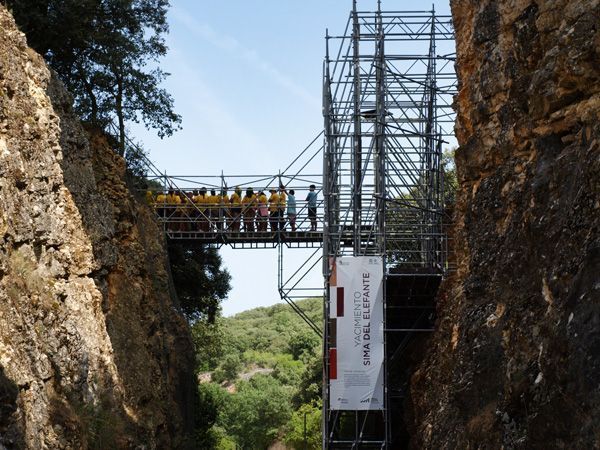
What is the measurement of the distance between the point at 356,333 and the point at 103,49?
345 inches

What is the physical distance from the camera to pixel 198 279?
96.8ft

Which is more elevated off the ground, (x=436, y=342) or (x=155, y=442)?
(x=436, y=342)

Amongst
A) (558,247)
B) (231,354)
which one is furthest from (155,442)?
(231,354)

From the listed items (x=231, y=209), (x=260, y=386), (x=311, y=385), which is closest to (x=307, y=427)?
(x=311, y=385)

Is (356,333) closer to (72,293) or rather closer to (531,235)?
(72,293)

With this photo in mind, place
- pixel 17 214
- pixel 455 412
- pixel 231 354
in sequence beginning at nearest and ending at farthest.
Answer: pixel 455 412 → pixel 17 214 → pixel 231 354

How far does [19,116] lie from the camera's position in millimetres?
15531

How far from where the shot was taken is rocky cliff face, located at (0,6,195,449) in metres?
12.9

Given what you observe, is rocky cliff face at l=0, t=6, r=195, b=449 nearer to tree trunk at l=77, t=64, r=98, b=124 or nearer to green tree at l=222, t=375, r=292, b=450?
tree trunk at l=77, t=64, r=98, b=124

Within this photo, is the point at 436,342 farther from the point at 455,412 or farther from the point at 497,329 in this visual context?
the point at 497,329

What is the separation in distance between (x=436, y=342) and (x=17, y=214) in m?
9.31

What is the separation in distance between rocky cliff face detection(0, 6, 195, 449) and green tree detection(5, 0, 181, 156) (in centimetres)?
241

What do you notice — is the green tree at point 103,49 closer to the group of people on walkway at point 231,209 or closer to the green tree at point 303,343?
the group of people on walkway at point 231,209

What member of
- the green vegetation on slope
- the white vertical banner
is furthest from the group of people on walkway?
the green vegetation on slope
